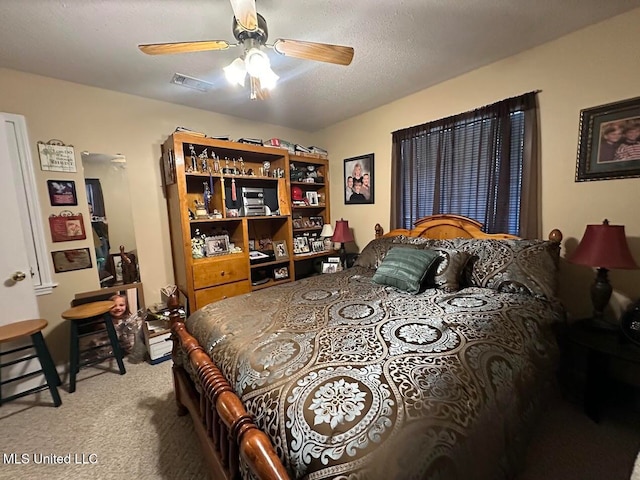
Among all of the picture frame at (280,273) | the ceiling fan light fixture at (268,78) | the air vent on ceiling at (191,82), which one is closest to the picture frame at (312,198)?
the picture frame at (280,273)

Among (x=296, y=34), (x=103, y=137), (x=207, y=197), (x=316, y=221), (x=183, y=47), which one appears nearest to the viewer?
(x=183, y=47)

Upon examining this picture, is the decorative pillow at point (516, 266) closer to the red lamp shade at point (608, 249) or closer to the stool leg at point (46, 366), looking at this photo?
the red lamp shade at point (608, 249)

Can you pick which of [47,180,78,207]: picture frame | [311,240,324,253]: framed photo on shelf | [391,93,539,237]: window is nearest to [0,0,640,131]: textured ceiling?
[391,93,539,237]: window

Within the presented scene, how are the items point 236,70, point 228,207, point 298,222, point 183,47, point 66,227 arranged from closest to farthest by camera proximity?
1. point 183,47
2. point 236,70
3. point 66,227
4. point 228,207
5. point 298,222

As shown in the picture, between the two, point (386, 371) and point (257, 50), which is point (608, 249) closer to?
point (386, 371)

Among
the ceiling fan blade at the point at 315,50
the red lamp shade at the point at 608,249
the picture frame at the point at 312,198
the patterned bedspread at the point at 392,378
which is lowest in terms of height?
the patterned bedspread at the point at 392,378

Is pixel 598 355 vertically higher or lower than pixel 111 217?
lower

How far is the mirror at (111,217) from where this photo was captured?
2416 mm

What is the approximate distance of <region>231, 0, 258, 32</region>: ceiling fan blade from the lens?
1.13m

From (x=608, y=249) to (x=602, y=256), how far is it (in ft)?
0.18

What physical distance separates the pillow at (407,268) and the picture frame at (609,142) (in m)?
1.19

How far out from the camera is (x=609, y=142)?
176 cm

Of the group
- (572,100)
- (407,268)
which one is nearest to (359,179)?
(407,268)

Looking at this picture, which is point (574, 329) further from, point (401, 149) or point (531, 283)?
point (401, 149)
